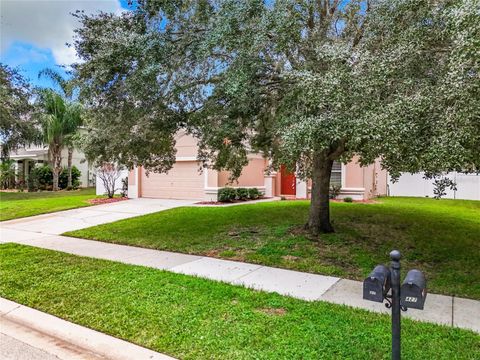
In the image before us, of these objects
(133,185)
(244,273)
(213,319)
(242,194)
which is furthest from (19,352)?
(133,185)

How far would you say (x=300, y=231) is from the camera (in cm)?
895

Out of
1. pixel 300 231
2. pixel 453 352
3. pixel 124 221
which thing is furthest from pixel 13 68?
pixel 453 352

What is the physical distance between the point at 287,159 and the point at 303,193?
39.8 feet

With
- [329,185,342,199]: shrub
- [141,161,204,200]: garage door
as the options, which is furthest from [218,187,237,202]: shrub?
[329,185,342,199]: shrub

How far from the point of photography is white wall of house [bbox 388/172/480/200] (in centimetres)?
1867

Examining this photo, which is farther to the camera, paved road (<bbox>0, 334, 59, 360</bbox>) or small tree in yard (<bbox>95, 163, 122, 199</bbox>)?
small tree in yard (<bbox>95, 163, 122, 199</bbox>)

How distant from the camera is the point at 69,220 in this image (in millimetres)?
12016

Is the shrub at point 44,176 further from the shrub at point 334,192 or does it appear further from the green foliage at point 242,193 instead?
the shrub at point 334,192

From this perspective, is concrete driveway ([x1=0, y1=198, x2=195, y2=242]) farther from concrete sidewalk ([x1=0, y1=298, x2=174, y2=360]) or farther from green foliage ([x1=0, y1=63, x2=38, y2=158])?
green foliage ([x1=0, y1=63, x2=38, y2=158])

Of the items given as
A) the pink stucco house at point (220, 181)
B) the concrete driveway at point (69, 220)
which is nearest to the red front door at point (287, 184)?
the pink stucco house at point (220, 181)

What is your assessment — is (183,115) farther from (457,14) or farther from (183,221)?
(457,14)

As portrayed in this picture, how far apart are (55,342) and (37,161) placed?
99.5 ft

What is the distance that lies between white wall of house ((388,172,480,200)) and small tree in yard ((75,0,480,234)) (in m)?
13.0

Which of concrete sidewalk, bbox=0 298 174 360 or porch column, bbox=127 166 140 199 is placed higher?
porch column, bbox=127 166 140 199
